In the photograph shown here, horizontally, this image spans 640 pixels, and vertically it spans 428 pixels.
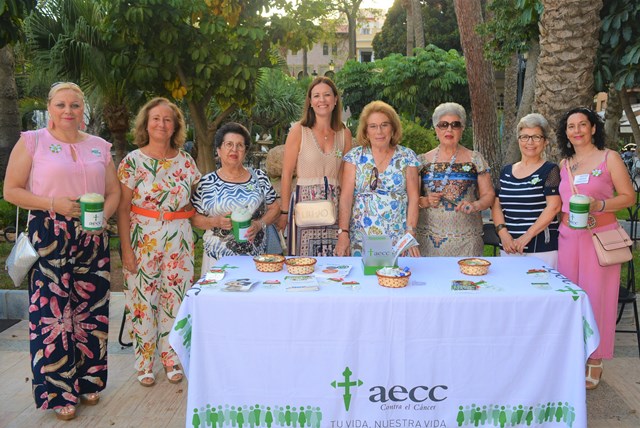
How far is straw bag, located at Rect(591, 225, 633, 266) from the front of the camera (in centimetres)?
385

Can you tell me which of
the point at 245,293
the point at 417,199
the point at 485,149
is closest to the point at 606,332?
the point at 417,199

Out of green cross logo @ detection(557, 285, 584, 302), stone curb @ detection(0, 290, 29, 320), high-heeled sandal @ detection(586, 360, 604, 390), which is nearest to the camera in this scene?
green cross logo @ detection(557, 285, 584, 302)

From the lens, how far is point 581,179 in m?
3.93

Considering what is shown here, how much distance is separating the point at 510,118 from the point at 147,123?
1097 centimetres

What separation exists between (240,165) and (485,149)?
25.0 feet

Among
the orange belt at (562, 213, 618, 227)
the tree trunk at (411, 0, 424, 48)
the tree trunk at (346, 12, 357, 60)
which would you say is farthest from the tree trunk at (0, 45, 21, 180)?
the tree trunk at (346, 12, 357, 60)

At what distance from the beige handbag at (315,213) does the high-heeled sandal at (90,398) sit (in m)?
1.68

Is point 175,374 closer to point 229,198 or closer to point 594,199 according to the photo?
point 229,198

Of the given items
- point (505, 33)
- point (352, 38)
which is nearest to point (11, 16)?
point (505, 33)

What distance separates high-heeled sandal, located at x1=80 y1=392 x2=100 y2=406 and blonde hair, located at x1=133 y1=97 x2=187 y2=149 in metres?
1.60

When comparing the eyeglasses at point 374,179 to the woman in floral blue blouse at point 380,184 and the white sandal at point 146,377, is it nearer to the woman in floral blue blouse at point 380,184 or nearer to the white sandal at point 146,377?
the woman in floral blue blouse at point 380,184

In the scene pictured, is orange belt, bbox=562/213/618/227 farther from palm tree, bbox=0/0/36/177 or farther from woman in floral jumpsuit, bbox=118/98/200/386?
palm tree, bbox=0/0/36/177

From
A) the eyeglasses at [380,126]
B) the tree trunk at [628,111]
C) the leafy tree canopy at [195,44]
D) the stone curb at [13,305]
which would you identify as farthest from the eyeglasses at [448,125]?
the leafy tree canopy at [195,44]

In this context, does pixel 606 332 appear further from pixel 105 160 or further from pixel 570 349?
pixel 105 160
